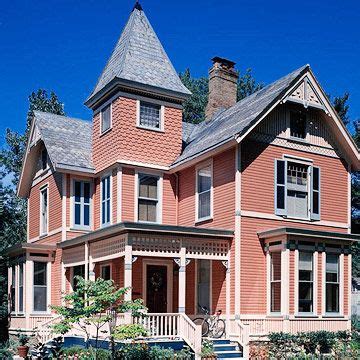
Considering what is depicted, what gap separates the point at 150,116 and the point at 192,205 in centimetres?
399

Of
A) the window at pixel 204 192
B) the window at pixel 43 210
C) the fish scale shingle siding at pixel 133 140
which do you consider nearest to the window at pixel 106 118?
the fish scale shingle siding at pixel 133 140

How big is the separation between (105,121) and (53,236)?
17.9ft

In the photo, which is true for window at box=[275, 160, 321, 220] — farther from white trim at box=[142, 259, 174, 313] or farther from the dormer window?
the dormer window

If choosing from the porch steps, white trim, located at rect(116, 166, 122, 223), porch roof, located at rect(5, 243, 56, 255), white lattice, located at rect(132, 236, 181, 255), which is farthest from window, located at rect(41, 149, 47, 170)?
the porch steps

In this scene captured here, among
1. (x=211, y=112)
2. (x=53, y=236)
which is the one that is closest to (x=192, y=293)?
(x=53, y=236)

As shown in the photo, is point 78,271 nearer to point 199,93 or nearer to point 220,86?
point 220,86

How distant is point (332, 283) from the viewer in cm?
2148

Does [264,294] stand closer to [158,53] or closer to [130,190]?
[130,190]

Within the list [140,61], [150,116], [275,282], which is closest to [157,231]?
[275,282]

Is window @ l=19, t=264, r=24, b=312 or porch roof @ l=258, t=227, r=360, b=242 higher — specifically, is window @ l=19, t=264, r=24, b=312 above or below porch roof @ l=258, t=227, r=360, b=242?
below

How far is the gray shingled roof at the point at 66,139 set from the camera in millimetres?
25016

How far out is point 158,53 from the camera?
26.2 metres

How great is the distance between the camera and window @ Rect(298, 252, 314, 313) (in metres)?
20.5

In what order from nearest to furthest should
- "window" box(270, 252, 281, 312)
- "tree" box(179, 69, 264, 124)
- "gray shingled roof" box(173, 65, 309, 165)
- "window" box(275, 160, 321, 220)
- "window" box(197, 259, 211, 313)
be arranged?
"window" box(270, 252, 281, 312), "gray shingled roof" box(173, 65, 309, 165), "window" box(275, 160, 321, 220), "window" box(197, 259, 211, 313), "tree" box(179, 69, 264, 124)
